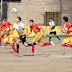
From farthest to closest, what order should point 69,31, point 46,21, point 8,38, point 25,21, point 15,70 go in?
point 46,21 → point 25,21 → point 8,38 → point 69,31 → point 15,70

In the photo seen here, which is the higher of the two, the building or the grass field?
the building

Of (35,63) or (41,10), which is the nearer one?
(35,63)

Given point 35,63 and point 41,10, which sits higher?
point 41,10

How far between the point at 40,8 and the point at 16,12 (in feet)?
10.4

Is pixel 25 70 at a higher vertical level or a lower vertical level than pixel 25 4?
lower

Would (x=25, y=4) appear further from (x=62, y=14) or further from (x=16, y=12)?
(x=62, y=14)

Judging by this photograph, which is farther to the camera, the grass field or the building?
the building

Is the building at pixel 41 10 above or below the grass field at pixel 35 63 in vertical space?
above

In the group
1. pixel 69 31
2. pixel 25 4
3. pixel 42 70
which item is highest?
pixel 25 4

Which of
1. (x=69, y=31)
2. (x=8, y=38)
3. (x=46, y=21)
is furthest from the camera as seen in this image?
(x=46, y=21)

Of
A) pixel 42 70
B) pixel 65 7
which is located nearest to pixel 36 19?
pixel 65 7

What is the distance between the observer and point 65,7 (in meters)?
41.4

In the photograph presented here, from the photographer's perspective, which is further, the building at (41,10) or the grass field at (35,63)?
the building at (41,10)

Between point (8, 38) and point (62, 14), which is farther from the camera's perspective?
point (62, 14)
